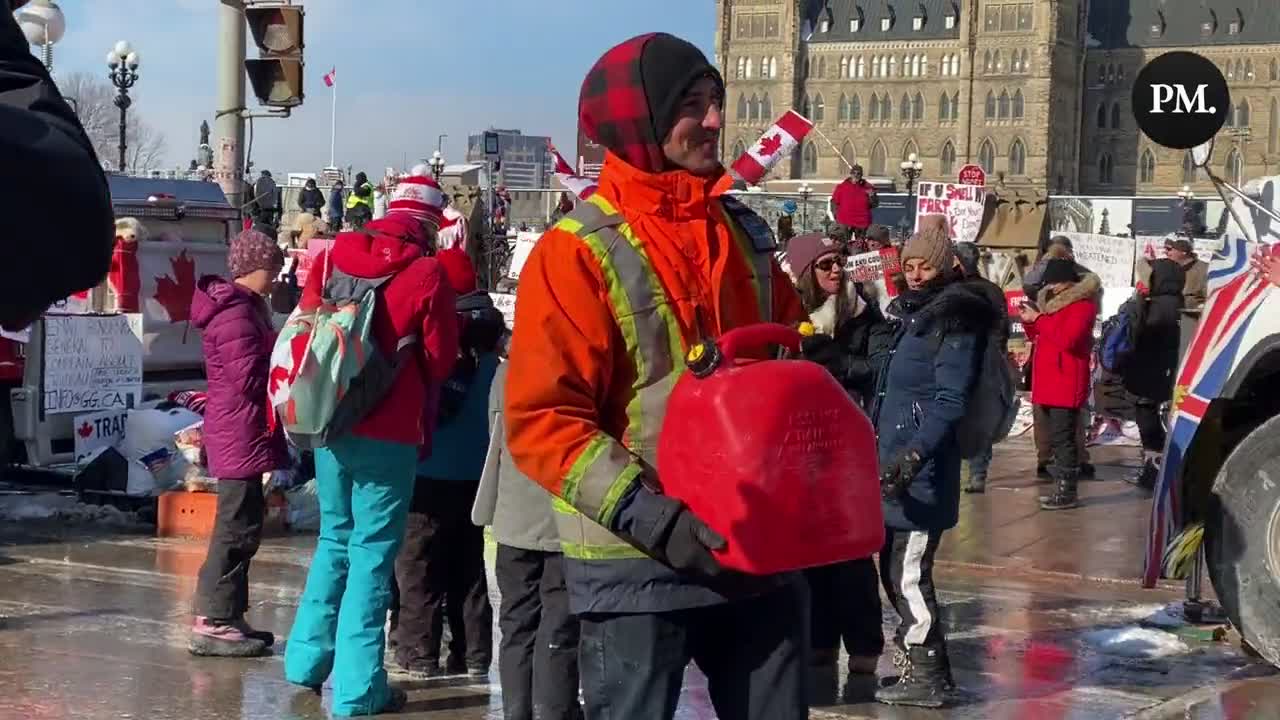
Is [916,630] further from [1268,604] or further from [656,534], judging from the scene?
[656,534]

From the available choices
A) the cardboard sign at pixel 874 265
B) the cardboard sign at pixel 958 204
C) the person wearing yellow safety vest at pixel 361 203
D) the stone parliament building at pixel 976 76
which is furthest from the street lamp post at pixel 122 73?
the stone parliament building at pixel 976 76

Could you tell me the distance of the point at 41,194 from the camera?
4.96ft

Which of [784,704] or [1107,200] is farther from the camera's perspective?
[1107,200]

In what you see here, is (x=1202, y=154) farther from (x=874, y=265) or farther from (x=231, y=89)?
(x=231, y=89)

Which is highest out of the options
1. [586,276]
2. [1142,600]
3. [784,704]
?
[586,276]

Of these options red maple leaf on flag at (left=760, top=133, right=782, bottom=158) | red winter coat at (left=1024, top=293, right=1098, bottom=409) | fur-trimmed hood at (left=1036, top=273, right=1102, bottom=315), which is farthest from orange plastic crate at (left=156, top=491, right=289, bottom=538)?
fur-trimmed hood at (left=1036, top=273, right=1102, bottom=315)

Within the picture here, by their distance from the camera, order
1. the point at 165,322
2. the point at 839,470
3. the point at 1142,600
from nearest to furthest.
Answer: the point at 839,470, the point at 1142,600, the point at 165,322

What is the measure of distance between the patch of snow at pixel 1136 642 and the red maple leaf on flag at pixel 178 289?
7194 mm

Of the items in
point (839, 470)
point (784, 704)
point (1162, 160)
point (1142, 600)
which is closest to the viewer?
point (839, 470)

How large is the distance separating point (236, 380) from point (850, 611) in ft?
8.28

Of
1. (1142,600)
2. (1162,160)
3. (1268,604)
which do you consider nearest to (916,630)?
(1268,604)

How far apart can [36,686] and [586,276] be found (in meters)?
3.98

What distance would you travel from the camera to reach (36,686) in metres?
6.71

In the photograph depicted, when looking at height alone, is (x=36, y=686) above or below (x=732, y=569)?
below
